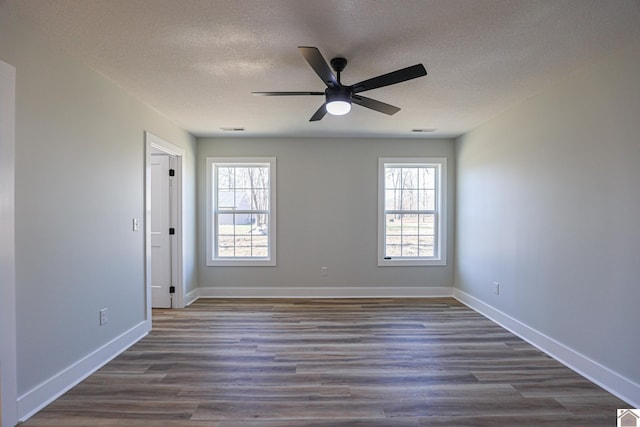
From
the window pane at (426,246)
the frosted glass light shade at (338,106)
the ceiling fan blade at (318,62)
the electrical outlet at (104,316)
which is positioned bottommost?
the electrical outlet at (104,316)

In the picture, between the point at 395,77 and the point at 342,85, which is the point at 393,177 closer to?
the point at 342,85

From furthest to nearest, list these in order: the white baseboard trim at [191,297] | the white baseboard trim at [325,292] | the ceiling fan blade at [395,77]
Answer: the white baseboard trim at [325,292] < the white baseboard trim at [191,297] < the ceiling fan blade at [395,77]

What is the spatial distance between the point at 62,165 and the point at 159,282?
7.93 feet

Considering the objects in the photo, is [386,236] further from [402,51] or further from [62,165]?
[62,165]

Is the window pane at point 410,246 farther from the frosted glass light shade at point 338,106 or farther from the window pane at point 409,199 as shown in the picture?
the frosted glass light shade at point 338,106

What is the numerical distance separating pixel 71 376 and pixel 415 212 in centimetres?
437

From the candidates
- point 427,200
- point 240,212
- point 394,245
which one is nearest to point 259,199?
point 240,212

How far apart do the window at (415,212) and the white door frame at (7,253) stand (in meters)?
4.13

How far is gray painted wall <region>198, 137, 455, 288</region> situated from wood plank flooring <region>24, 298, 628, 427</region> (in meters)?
1.17

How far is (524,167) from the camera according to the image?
10.8ft

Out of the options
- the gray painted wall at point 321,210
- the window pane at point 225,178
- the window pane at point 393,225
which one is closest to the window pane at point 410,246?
the window pane at point 393,225

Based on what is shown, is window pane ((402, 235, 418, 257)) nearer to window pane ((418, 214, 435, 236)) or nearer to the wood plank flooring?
Result: window pane ((418, 214, 435, 236))

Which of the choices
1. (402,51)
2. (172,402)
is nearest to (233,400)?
(172,402)

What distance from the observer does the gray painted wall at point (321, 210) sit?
15.9ft
